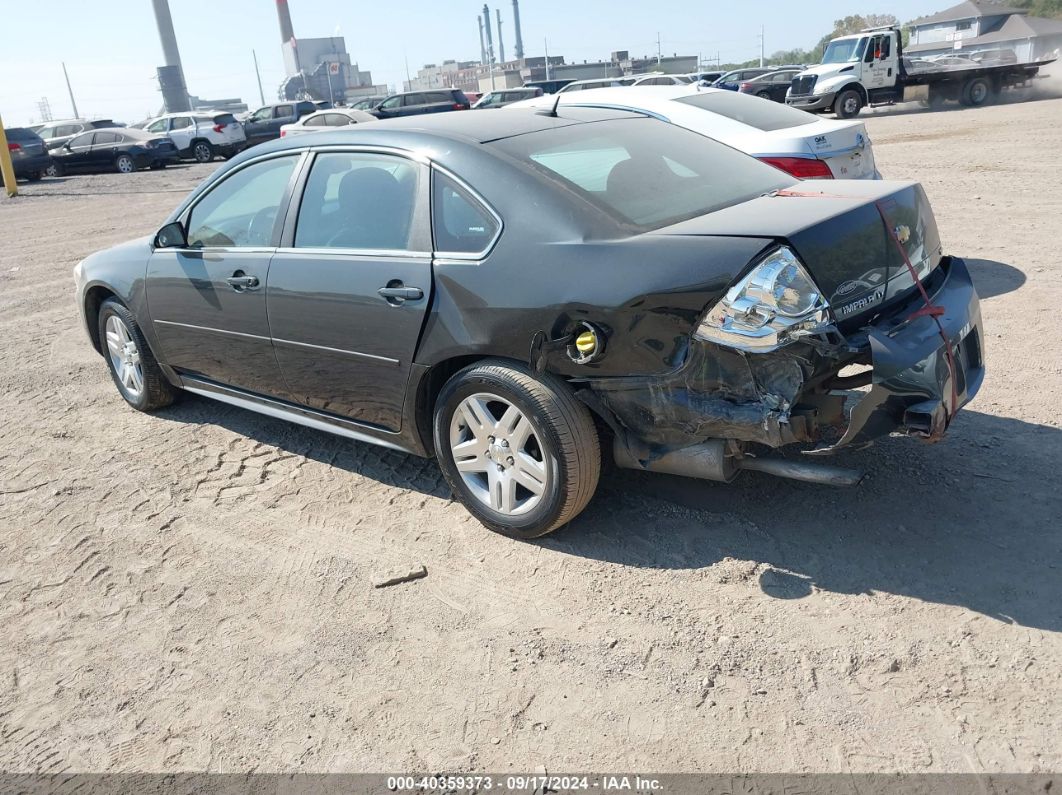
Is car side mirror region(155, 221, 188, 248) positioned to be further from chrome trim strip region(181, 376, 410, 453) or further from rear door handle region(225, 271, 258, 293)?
chrome trim strip region(181, 376, 410, 453)

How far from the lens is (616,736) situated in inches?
102

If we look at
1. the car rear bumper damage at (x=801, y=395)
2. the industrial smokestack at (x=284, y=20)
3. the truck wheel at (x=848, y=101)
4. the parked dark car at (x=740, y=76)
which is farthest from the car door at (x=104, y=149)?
the industrial smokestack at (x=284, y=20)

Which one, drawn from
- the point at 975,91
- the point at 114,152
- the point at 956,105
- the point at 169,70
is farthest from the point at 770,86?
the point at 169,70

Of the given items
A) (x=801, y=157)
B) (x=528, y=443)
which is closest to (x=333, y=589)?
(x=528, y=443)

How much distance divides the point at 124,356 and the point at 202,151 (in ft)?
82.7

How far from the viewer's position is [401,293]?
12.2ft

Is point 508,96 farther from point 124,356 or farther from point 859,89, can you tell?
point 124,356

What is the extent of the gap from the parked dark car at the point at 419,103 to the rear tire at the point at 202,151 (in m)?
5.31

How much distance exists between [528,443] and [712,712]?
4.42 ft

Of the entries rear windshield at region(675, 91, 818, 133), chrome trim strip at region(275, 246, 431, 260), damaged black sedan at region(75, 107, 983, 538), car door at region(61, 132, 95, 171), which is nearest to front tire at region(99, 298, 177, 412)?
damaged black sedan at region(75, 107, 983, 538)

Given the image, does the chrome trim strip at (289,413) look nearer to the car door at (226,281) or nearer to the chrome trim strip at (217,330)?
the car door at (226,281)

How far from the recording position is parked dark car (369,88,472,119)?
1127 inches

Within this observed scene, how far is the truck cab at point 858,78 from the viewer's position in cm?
2488

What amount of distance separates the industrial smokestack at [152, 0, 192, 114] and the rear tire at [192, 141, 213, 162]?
69597mm
